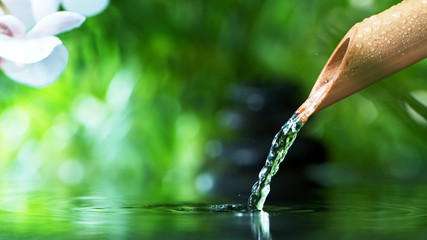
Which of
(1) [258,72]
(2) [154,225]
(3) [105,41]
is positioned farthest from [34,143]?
(2) [154,225]

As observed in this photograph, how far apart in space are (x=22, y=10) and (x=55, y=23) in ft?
0.21

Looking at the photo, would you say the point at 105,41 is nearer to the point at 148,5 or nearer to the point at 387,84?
the point at 148,5

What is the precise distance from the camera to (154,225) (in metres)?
0.45

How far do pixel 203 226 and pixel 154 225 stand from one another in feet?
0.13

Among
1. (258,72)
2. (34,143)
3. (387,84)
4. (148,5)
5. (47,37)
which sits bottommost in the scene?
(47,37)

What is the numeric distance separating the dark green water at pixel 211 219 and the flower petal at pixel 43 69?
4.4 inches

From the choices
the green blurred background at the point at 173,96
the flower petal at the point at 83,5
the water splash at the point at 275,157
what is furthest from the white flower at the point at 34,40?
the green blurred background at the point at 173,96

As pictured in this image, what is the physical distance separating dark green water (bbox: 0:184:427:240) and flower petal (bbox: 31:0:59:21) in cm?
16

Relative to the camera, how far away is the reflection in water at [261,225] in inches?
14.9

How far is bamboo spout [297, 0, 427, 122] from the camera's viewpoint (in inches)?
17.5

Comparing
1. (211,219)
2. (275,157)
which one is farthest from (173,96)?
(211,219)

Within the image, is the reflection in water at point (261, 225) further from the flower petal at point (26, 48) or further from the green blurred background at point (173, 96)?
the green blurred background at point (173, 96)

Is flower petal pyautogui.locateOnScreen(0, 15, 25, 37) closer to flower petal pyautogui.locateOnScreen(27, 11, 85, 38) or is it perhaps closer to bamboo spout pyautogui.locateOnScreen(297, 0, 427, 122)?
flower petal pyautogui.locateOnScreen(27, 11, 85, 38)

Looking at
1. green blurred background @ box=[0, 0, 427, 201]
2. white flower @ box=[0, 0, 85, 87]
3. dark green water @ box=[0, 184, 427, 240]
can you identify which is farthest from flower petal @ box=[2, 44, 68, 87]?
green blurred background @ box=[0, 0, 427, 201]
